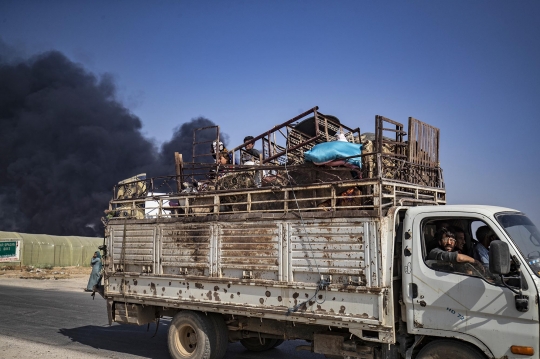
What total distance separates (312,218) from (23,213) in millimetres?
64701

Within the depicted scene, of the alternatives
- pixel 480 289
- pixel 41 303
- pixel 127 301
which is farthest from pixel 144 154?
pixel 480 289

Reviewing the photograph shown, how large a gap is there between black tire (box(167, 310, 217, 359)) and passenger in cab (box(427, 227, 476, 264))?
11.8 feet

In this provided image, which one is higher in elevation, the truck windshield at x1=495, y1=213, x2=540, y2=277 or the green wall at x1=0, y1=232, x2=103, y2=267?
the truck windshield at x1=495, y1=213, x2=540, y2=277

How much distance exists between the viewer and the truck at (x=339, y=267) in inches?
197

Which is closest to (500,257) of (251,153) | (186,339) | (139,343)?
(186,339)

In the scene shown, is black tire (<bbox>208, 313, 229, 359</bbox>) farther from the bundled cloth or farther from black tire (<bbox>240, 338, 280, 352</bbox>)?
the bundled cloth

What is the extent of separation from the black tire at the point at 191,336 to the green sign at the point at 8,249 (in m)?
26.7

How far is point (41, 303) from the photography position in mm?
14953

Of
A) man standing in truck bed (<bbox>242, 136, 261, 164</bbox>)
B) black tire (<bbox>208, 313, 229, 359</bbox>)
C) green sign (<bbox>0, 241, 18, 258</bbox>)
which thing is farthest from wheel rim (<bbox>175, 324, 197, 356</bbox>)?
green sign (<bbox>0, 241, 18, 258</bbox>)

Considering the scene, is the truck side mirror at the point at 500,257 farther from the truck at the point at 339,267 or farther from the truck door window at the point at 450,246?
the truck door window at the point at 450,246

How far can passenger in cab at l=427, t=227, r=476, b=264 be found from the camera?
204 inches

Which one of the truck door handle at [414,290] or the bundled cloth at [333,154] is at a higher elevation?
the bundled cloth at [333,154]

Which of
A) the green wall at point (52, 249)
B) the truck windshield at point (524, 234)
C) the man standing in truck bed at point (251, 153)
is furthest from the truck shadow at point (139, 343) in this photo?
the green wall at point (52, 249)

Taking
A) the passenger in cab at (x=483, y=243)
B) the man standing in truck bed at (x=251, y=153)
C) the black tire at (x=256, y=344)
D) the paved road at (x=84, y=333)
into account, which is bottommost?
the paved road at (x=84, y=333)
